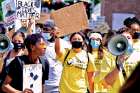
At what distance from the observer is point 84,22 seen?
8312 mm

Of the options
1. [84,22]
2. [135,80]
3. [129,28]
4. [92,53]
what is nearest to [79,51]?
[92,53]

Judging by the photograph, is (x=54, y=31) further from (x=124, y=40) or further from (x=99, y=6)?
(x=99, y=6)

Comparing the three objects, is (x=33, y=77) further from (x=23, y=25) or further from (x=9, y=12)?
(x=9, y=12)

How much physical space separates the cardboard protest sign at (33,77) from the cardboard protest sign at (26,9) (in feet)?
9.24

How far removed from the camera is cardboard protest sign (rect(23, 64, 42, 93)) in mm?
5555

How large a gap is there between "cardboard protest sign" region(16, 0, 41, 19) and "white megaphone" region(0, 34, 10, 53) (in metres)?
1.13

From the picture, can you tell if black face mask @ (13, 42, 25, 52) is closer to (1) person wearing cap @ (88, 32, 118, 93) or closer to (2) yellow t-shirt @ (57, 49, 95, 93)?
(2) yellow t-shirt @ (57, 49, 95, 93)

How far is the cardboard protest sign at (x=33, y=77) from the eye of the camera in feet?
18.2

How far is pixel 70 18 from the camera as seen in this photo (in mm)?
8406

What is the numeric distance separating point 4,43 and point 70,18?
1.41 metres

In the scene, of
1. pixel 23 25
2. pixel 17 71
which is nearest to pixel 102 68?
pixel 17 71

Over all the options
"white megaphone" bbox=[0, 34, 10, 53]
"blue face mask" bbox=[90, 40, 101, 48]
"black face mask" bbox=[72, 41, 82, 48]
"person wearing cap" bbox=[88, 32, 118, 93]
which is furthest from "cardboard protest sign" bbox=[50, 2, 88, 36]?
"black face mask" bbox=[72, 41, 82, 48]

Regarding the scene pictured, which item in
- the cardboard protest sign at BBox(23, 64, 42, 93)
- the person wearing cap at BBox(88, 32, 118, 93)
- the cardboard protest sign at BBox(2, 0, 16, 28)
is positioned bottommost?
the person wearing cap at BBox(88, 32, 118, 93)

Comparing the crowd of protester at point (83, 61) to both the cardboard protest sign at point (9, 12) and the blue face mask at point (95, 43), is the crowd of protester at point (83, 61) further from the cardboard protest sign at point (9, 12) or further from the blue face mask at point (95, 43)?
the cardboard protest sign at point (9, 12)
